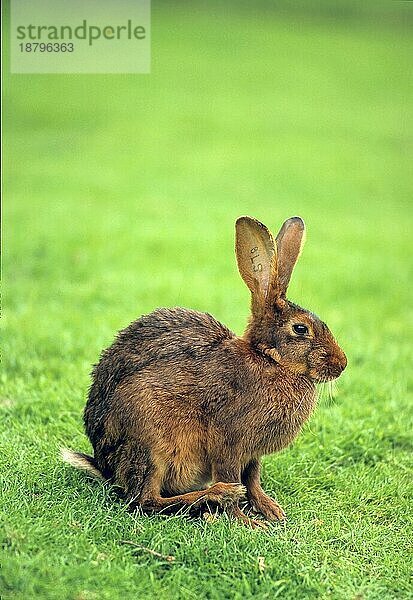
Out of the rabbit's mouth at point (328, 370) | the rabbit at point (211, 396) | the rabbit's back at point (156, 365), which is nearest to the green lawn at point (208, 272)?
the rabbit at point (211, 396)

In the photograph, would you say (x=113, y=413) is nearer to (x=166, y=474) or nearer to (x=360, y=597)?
(x=166, y=474)

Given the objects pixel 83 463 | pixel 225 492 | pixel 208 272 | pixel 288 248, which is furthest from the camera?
pixel 208 272

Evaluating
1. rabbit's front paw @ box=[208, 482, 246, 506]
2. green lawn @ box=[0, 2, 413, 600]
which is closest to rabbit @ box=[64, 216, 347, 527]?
rabbit's front paw @ box=[208, 482, 246, 506]

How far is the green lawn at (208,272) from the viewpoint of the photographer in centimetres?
414

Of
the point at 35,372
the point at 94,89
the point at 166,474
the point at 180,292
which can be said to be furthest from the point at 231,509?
the point at 94,89

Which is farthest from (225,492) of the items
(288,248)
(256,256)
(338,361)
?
(288,248)

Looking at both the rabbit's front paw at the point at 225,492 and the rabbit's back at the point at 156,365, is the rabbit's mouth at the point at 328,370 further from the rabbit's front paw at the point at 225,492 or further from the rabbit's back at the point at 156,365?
the rabbit's front paw at the point at 225,492

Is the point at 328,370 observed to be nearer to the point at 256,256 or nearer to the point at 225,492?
the point at 256,256

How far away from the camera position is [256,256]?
4.65 m

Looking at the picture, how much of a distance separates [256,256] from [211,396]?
28.4 inches

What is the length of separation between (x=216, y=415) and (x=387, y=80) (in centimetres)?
1963

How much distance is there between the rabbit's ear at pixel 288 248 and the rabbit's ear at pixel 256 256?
0.08m

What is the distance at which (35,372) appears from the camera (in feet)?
21.7

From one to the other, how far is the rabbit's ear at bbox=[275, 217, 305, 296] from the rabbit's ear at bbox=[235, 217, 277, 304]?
0.28ft
